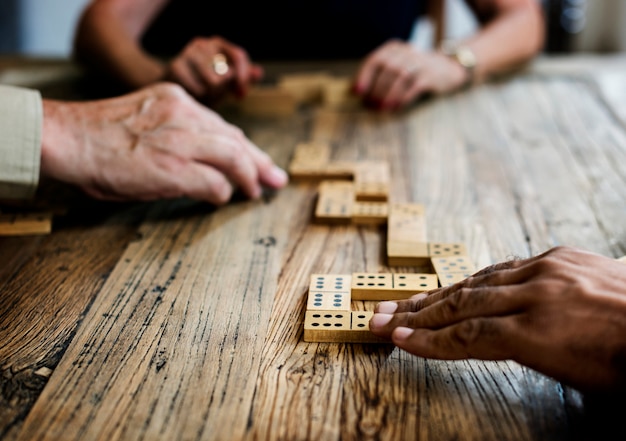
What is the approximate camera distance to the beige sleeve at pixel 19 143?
1.42m

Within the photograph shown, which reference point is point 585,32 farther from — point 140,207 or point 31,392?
point 31,392

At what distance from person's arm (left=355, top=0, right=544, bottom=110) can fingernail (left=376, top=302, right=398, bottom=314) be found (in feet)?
4.10

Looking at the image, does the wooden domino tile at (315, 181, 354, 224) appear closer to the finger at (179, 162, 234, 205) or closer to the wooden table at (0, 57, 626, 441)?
the wooden table at (0, 57, 626, 441)

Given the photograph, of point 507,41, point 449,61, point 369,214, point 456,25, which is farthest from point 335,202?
point 456,25

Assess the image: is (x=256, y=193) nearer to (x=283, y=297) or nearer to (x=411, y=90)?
(x=283, y=297)

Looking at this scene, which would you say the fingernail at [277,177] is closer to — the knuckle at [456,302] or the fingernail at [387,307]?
the fingernail at [387,307]

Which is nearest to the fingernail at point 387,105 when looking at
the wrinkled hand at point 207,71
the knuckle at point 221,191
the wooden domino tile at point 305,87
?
the wooden domino tile at point 305,87

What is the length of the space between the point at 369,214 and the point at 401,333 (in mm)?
537

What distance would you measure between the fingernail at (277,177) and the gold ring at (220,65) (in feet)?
2.02

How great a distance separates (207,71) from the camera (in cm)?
218

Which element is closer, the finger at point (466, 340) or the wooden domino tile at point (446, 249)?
→ the finger at point (466, 340)

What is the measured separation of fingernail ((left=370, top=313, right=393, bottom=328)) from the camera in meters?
1.08

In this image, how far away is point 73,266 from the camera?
4.43 feet

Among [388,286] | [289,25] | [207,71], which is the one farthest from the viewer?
[289,25]
